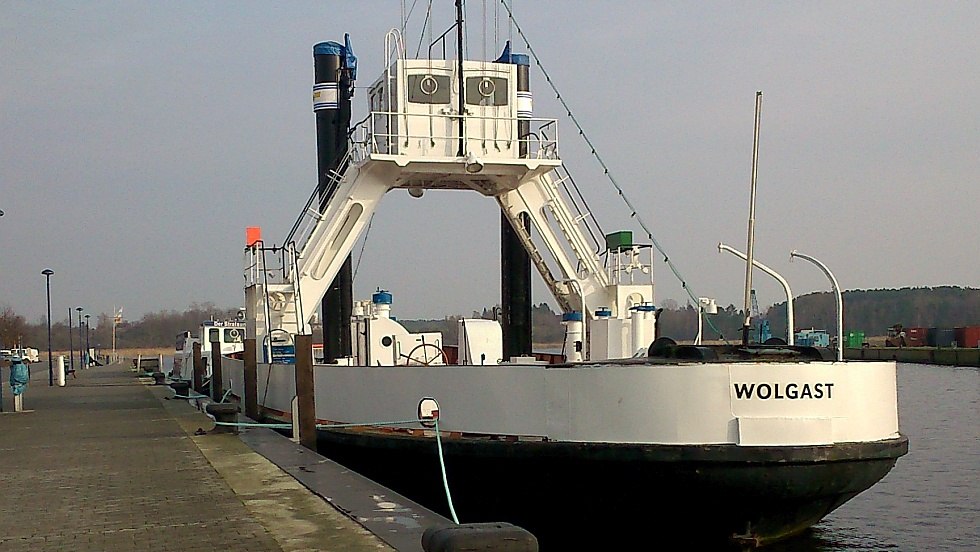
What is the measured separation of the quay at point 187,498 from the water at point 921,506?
4939mm

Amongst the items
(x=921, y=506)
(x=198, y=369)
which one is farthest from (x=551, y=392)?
(x=198, y=369)

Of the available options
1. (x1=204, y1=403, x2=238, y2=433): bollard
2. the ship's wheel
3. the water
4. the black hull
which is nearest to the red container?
the water

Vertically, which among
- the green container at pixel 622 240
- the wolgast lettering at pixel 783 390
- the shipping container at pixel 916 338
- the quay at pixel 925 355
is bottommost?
the quay at pixel 925 355

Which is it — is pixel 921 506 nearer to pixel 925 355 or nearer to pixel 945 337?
pixel 925 355

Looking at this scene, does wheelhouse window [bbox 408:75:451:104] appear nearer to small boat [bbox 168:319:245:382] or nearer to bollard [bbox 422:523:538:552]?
bollard [bbox 422:523:538:552]

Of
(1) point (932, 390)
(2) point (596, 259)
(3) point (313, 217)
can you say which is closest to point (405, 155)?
(3) point (313, 217)

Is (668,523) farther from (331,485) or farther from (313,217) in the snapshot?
→ (313,217)

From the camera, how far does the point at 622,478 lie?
1086cm

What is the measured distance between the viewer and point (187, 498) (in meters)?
10.5

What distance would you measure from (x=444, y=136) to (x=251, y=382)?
564 cm

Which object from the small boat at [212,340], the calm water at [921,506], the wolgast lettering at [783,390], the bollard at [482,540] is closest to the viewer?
the bollard at [482,540]

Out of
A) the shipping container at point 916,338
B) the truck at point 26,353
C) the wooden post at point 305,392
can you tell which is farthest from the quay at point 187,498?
the shipping container at point 916,338

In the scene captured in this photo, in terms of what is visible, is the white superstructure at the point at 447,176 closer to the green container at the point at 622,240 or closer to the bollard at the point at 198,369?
the green container at the point at 622,240

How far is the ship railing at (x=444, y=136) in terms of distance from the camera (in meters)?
16.2
